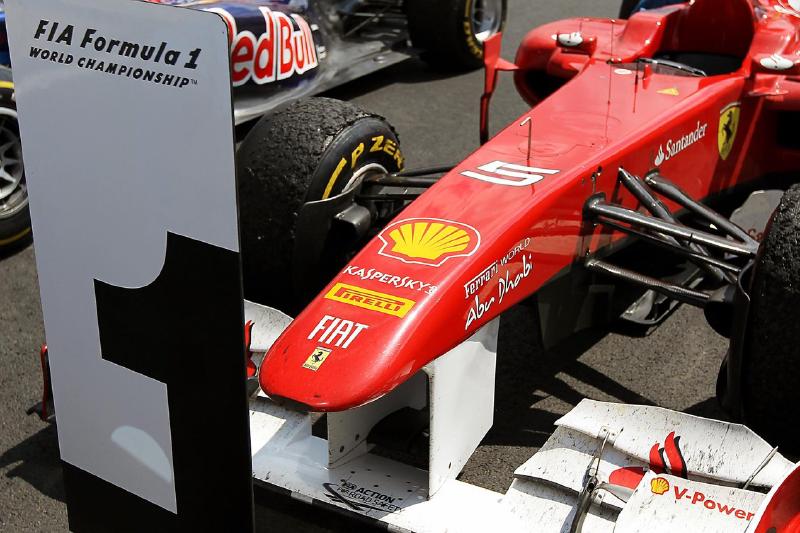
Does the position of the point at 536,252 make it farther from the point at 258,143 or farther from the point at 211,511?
the point at 211,511

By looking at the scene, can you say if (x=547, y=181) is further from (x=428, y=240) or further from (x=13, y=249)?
(x=13, y=249)

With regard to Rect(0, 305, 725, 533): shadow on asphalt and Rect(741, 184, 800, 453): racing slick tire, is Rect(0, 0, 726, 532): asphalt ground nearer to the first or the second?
Rect(0, 305, 725, 533): shadow on asphalt

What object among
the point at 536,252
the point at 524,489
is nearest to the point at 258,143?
the point at 536,252

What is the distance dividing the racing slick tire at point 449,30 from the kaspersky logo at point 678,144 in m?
3.26

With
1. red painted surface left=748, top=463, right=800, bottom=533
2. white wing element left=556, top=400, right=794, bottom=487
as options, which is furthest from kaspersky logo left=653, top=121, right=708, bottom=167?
red painted surface left=748, top=463, right=800, bottom=533

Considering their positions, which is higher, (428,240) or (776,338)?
(428,240)

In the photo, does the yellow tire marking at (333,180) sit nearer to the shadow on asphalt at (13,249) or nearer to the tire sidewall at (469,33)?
the shadow on asphalt at (13,249)

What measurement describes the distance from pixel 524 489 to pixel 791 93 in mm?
1885

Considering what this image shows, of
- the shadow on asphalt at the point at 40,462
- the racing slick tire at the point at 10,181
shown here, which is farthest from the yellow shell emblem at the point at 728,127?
the racing slick tire at the point at 10,181

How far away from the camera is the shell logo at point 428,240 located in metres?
2.47

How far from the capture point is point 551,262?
279 centimetres

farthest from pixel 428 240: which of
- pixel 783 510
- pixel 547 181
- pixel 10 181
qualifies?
pixel 10 181

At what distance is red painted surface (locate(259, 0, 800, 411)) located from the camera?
2.25m

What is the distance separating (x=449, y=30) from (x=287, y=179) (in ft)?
12.4
